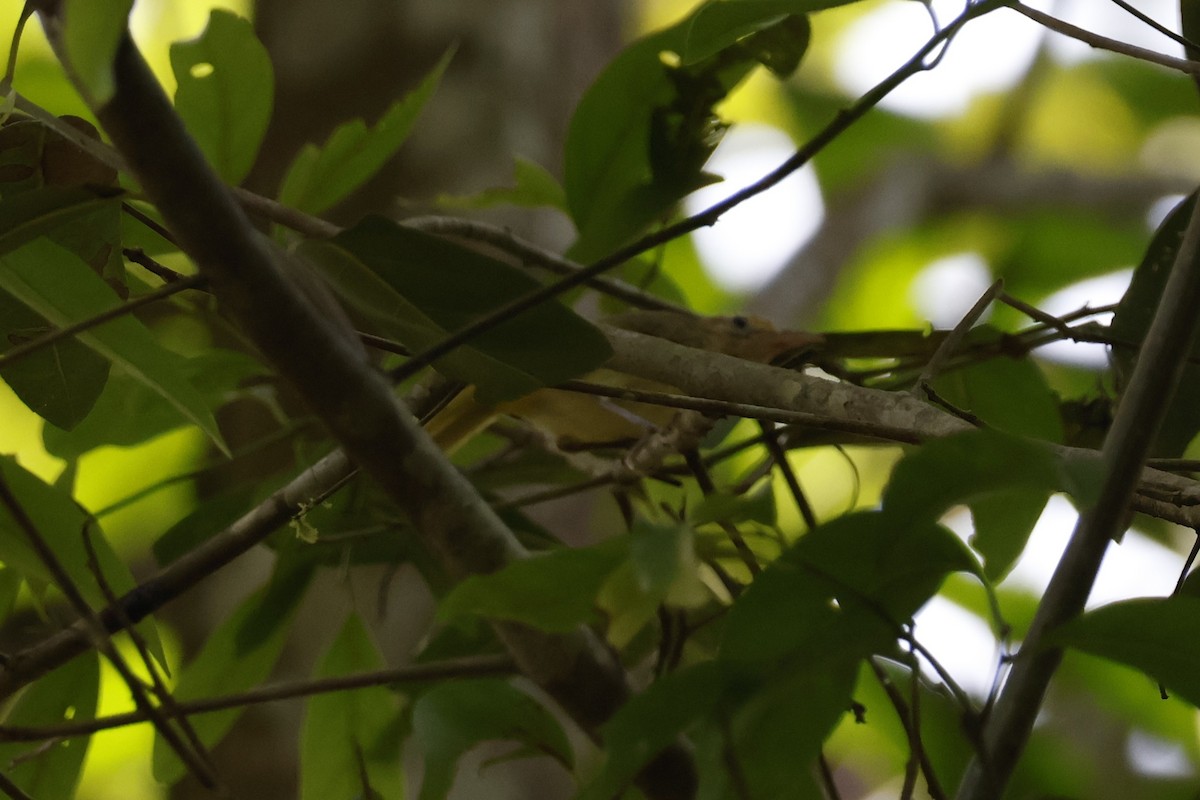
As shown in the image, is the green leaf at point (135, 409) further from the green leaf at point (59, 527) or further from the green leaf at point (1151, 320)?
the green leaf at point (1151, 320)

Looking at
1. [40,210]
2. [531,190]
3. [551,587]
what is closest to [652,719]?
[551,587]

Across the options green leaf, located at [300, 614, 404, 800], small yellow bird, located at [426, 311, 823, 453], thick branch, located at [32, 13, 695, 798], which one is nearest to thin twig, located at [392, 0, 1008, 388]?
thick branch, located at [32, 13, 695, 798]

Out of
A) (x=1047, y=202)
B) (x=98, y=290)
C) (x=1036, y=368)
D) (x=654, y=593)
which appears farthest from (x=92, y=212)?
(x=1047, y=202)

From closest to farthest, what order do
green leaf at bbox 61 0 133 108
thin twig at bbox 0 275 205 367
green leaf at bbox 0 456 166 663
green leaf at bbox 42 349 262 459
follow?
green leaf at bbox 61 0 133 108 < thin twig at bbox 0 275 205 367 < green leaf at bbox 0 456 166 663 < green leaf at bbox 42 349 262 459

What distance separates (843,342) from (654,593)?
0.24 meters

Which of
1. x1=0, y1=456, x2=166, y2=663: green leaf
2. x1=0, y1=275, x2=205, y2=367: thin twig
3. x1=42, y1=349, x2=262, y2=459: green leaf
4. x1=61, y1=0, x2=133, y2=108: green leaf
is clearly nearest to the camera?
x1=61, y1=0, x2=133, y2=108: green leaf

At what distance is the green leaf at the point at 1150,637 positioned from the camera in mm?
255

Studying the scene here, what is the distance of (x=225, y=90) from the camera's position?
1.44ft

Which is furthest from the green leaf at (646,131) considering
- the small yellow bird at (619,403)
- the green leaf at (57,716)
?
the green leaf at (57,716)

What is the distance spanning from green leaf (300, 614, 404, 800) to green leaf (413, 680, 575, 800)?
83 millimetres

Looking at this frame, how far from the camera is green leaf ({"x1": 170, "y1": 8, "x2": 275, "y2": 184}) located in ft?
1.42

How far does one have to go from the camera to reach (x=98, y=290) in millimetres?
349

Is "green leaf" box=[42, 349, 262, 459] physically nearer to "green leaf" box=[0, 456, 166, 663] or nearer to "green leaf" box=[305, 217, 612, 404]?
"green leaf" box=[0, 456, 166, 663]

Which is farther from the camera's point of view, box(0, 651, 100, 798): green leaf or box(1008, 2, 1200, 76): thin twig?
box(0, 651, 100, 798): green leaf
